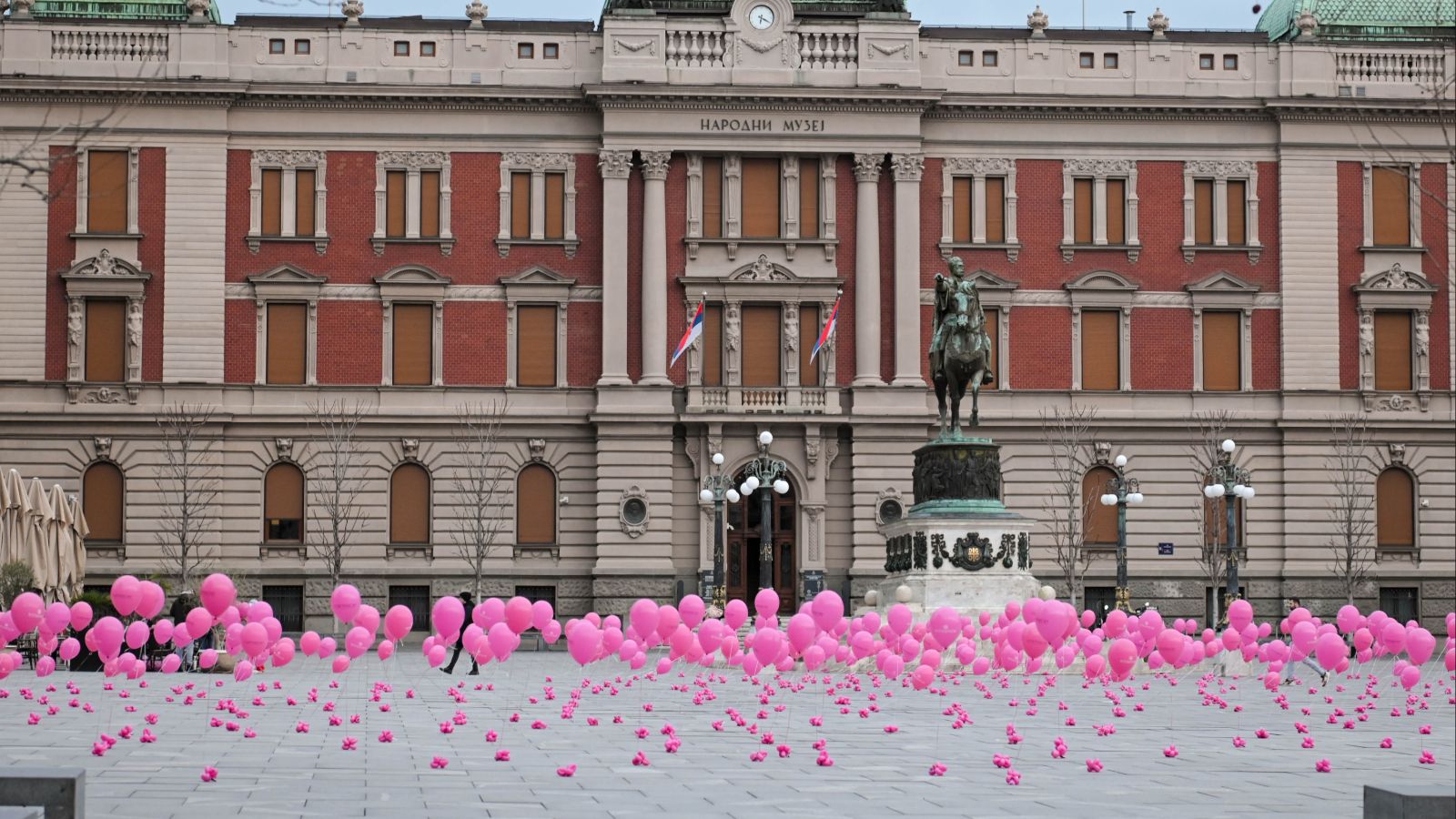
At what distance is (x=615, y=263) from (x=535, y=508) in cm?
788

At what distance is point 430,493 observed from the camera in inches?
2466

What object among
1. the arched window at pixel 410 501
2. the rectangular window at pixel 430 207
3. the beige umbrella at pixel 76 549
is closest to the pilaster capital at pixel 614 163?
the rectangular window at pixel 430 207

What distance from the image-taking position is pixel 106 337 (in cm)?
6194

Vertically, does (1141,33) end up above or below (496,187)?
above

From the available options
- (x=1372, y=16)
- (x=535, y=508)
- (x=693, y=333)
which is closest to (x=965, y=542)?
(x=693, y=333)

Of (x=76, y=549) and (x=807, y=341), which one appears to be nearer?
(x=76, y=549)

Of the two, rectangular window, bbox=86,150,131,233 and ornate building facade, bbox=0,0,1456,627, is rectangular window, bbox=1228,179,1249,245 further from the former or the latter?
rectangular window, bbox=86,150,131,233

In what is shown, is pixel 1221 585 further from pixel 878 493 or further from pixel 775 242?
pixel 775 242

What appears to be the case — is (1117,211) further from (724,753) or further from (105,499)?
(724,753)

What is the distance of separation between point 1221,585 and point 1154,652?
107 feet

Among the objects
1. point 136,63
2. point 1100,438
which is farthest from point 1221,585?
point 136,63

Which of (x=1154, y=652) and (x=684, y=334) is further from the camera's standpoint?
(x=684, y=334)

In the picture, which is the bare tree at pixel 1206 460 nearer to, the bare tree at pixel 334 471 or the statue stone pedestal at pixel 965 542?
the statue stone pedestal at pixel 965 542

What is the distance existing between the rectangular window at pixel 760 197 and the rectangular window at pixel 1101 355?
1020 cm
